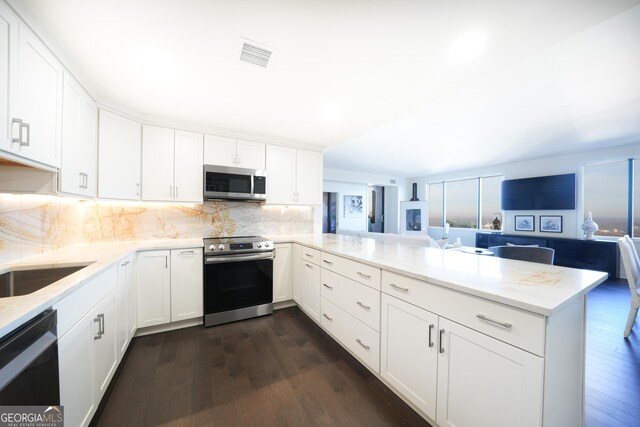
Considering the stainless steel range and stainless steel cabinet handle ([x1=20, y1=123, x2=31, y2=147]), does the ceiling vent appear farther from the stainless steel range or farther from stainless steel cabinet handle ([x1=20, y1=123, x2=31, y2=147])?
the stainless steel range

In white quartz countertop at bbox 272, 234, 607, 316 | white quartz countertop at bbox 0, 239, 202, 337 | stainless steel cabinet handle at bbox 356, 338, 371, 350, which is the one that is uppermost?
white quartz countertop at bbox 272, 234, 607, 316

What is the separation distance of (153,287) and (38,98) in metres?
1.76

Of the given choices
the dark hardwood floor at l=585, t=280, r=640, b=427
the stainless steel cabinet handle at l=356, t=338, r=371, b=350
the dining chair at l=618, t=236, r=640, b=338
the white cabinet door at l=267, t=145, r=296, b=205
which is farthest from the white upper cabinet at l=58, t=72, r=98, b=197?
the dining chair at l=618, t=236, r=640, b=338

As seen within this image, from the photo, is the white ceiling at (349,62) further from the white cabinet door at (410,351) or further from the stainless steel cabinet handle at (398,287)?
the white cabinet door at (410,351)

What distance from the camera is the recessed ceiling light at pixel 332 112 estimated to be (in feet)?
8.08

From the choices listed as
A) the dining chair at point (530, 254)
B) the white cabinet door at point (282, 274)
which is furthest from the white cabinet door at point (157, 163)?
the dining chair at point (530, 254)

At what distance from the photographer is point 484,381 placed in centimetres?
107

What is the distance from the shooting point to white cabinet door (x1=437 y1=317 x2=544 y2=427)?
926 millimetres

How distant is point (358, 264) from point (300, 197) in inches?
79.7

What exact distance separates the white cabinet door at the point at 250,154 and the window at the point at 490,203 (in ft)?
21.4

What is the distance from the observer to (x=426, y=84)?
2051 mm

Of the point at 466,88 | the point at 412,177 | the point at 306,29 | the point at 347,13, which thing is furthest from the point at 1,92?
the point at 412,177

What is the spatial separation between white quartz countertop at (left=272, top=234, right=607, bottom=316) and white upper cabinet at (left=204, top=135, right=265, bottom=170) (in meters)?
2.20

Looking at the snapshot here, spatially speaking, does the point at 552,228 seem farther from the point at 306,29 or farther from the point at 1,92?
the point at 1,92
